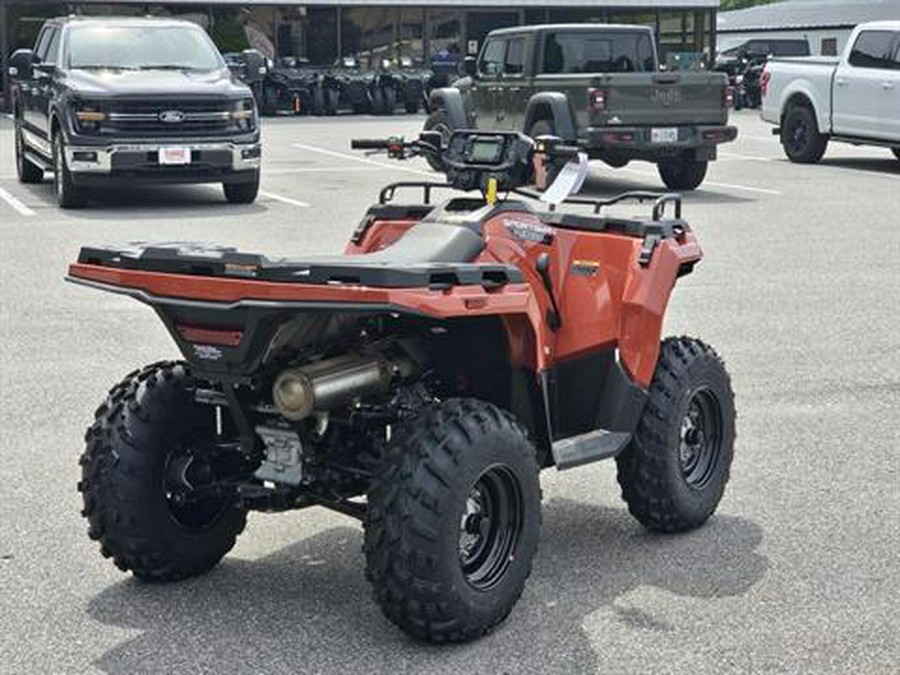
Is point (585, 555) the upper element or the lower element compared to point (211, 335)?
lower

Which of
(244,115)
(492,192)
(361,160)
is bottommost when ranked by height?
(361,160)

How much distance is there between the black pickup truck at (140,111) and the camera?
15.6 metres

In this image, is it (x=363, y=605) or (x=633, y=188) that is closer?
(x=363, y=605)

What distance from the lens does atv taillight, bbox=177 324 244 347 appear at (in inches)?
169

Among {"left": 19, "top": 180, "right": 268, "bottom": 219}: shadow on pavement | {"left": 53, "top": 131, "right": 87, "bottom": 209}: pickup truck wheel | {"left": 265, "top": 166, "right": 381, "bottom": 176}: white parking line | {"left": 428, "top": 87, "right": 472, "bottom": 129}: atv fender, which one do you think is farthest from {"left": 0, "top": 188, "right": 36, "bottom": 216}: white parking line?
{"left": 428, "top": 87, "right": 472, "bottom": 129}: atv fender

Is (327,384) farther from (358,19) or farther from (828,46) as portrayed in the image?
(828,46)

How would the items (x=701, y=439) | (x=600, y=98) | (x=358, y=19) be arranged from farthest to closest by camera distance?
(x=358, y=19) < (x=600, y=98) < (x=701, y=439)

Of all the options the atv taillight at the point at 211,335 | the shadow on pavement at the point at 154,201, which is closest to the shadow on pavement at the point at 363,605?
the atv taillight at the point at 211,335

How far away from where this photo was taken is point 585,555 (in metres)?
5.19

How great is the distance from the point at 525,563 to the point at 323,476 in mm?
629

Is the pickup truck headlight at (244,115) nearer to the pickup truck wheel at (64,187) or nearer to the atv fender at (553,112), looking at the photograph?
the pickup truck wheel at (64,187)

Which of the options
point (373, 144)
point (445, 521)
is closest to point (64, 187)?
point (373, 144)

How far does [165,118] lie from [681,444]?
1122cm

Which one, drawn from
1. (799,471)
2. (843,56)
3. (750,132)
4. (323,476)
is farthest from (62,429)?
(750,132)
